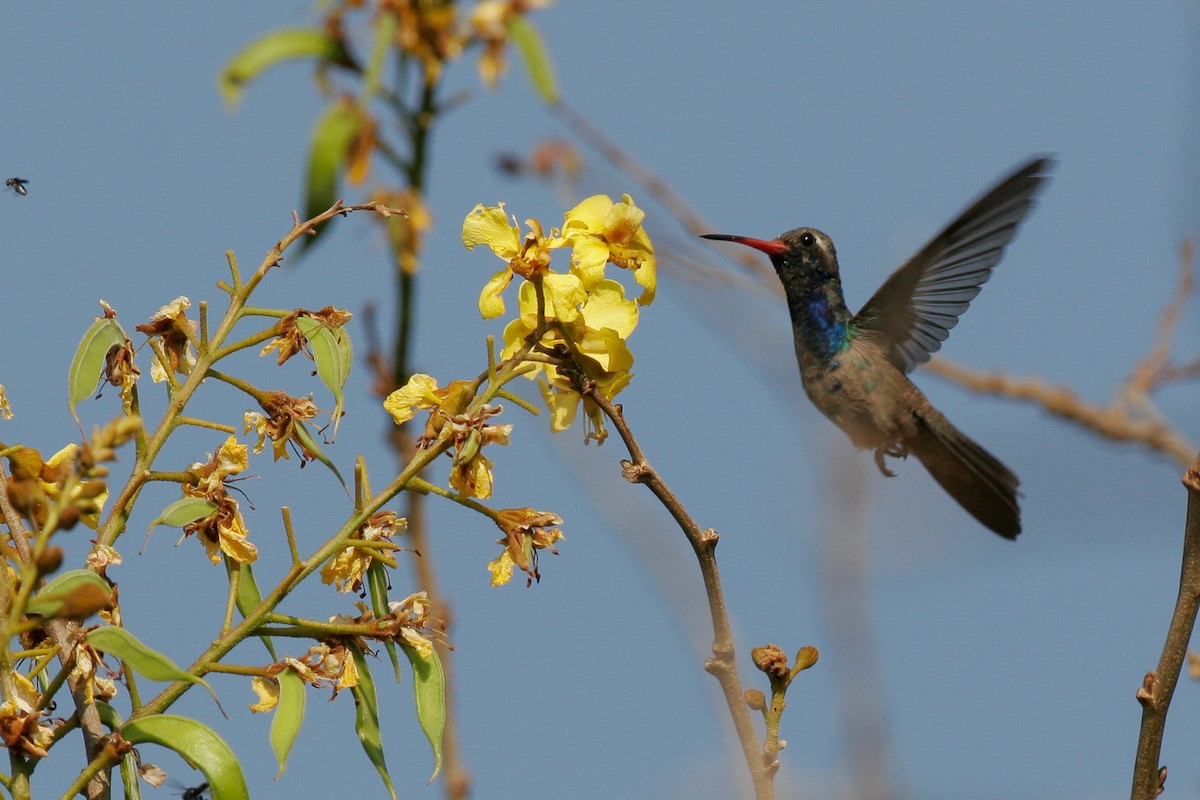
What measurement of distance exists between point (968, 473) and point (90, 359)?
9.88ft

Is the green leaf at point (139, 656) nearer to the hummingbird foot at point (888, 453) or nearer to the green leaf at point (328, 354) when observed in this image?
the green leaf at point (328, 354)

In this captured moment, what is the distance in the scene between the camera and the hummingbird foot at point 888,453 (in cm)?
436

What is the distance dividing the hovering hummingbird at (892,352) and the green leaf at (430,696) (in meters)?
2.45

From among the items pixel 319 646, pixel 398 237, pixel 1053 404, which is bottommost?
pixel 319 646

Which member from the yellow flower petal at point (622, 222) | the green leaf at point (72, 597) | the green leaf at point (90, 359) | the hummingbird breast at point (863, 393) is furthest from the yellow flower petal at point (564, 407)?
the hummingbird breast at point (863, 393)

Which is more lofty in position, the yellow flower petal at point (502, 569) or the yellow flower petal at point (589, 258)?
the yellow flower petal at point (589, 258)

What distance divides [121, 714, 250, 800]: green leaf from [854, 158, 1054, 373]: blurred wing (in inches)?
107

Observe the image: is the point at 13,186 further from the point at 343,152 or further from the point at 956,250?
the point at 956,250

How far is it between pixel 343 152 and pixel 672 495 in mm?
2410

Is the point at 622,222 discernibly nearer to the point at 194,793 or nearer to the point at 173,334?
the point at 173,334

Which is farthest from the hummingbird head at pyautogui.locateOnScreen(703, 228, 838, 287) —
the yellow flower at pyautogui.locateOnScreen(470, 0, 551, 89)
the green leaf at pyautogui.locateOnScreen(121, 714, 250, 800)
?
the green leaf at pyautogui.locateOnScreen(121, 714, 250, 800)

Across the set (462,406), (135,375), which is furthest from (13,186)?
(462,406)

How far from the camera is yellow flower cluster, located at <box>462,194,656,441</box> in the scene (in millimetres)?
2049

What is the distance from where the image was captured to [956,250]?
13.4 feet
